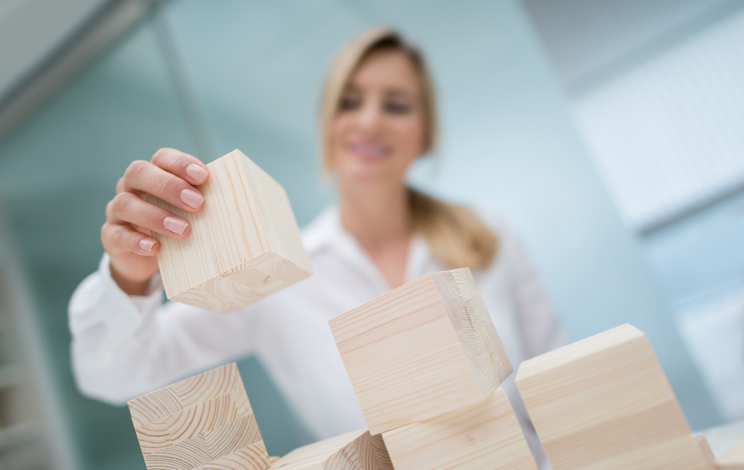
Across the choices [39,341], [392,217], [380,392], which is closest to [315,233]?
[392,217]

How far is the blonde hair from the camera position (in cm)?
117

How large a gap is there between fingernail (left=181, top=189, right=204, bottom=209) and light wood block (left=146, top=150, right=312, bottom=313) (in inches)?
0.4

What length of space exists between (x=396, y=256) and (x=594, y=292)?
33.5 inches

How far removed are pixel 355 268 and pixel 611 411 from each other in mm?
776

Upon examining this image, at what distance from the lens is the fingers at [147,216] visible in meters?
0.50

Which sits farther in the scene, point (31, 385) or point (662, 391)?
point (31, 385)

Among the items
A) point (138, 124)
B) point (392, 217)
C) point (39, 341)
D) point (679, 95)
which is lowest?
point (392, 217)

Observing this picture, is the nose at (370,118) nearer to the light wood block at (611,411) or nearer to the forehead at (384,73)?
the forehead at (384,73)

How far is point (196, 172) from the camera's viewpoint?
500 millimetres

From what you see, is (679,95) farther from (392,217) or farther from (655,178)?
(392,217)

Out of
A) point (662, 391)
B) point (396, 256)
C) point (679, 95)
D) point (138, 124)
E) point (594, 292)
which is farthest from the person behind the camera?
point (679, 95)

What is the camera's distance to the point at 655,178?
13.5ft

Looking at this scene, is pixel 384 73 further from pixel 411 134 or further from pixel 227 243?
pixel 227 243

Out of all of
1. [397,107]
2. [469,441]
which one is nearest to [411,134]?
[397,107]
